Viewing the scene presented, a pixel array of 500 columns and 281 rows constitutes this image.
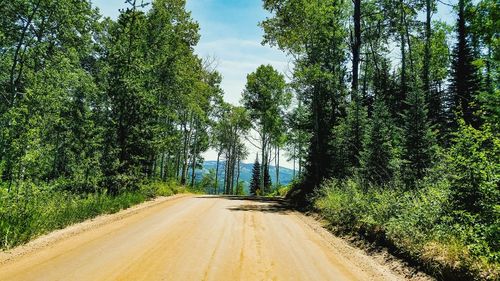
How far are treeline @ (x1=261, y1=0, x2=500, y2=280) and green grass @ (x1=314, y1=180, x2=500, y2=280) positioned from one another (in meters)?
0.02

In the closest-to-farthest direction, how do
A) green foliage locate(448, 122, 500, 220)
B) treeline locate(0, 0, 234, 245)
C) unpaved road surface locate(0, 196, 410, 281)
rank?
unpaved road surface locate(0, 196, 410, 281) → green foliage locate(448, 122, 500, 220) → treeline locate(0, 0, 234, 245)

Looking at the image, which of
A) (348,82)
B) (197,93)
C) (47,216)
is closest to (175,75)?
(197,93)

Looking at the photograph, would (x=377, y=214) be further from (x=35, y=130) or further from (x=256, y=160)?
(x=256, y=160)

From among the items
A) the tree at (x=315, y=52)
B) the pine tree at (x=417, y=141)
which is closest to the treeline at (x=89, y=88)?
the tree at (x=315, y=52)

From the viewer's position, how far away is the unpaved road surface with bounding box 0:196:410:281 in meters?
6.84

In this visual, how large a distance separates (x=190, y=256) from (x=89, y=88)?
24126 mm

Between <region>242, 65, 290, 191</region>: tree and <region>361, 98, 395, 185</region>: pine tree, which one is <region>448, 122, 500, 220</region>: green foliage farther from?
<region>242, 65, 290, 191</region>: tree

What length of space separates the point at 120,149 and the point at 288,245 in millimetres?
13510

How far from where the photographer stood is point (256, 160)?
71.7m

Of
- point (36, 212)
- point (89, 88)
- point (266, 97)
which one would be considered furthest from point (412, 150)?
point (266, 97)

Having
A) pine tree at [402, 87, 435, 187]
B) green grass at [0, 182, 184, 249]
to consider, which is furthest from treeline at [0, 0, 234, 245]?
pine tree at [402, 87, 435, 187]

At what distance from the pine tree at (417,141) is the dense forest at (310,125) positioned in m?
0.05

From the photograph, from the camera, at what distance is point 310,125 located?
1217 inches

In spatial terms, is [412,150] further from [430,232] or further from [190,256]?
[190,256]
